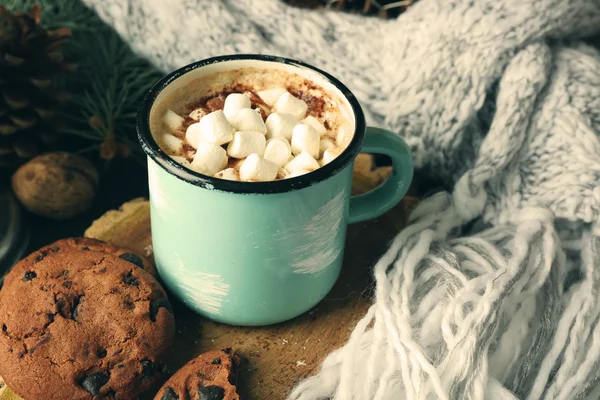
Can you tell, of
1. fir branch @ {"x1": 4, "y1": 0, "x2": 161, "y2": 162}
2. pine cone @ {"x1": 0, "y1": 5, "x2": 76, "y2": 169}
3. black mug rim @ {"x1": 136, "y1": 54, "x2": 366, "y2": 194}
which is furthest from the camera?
fir branch @ {"x1": 4, "y1": 0, "x2": 161, "y2": 162}

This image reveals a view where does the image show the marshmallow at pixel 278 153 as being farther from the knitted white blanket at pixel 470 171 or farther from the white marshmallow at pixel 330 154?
the knitted white blanket at pixel 470 171

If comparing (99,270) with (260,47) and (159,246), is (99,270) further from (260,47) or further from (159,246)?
(260,47)

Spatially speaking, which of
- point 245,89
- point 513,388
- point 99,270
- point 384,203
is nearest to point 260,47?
point 245,89

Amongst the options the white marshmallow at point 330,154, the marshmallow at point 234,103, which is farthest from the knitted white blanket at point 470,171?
the marshmallow at point 234,103

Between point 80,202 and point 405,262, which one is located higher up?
point 405,262

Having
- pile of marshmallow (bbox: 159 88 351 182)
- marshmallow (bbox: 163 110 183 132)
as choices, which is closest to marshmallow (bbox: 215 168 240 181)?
pile of marshmallow (bbox: 159 88 351 182)

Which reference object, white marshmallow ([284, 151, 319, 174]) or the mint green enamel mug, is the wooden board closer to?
the mint green enamel mug
